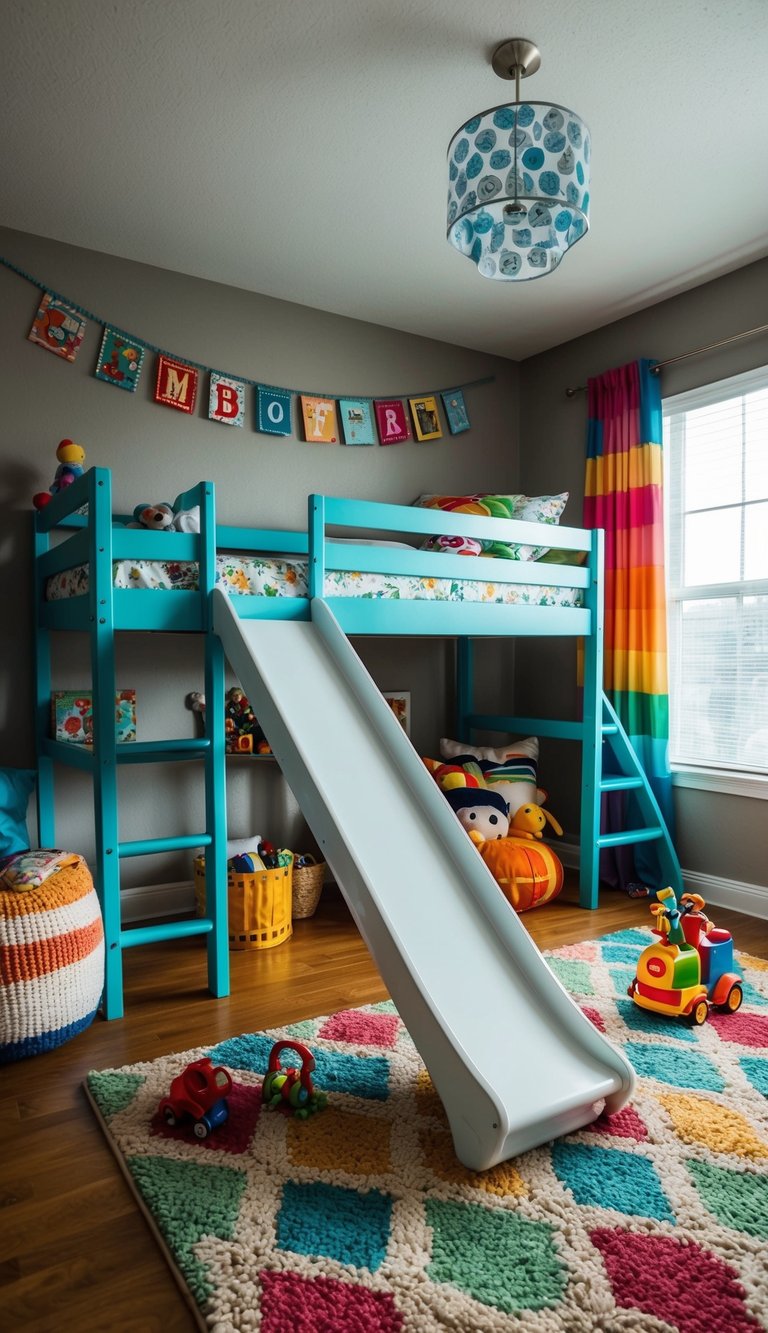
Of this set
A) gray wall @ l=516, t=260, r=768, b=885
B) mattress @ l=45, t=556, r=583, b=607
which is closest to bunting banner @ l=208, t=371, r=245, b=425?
mattress @ l=45, t=556, r=583, b=607

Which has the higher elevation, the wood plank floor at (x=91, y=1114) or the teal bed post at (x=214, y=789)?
the teal bed post at (x=214, y=789)

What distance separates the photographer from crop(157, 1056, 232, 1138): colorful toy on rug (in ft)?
5.59

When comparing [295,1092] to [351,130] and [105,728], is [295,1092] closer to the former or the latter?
[105,728]

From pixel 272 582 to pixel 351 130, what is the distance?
1309 millimetres

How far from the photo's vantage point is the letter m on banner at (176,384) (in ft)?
10.6

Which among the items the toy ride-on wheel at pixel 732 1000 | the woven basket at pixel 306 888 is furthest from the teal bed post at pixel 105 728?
the toy ride-on wheel at pixel 732 1000

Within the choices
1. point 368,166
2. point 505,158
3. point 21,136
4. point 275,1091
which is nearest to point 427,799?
point 275,1091

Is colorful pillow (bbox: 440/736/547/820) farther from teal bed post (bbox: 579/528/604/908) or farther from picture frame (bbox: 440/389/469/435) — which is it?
picture frame (bbox: 440/389/469/435)

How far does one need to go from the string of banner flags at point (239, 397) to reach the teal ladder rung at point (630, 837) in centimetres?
196

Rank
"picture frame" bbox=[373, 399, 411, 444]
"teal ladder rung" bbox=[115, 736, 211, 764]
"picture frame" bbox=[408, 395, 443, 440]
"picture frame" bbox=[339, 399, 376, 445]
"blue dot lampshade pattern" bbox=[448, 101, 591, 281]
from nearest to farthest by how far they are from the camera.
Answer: "blue dot lampshade pattern" bbox=[448, 101, 591, 281] → "teal ladder rung" bbox=[115, 736, 211, 764] → "picture frame" bbox=[339, 399, 376, 445] → "picture frame" bbox=[373, 399, 411, 444] → "picture frame" bbox=[408, 395, 443, 440]

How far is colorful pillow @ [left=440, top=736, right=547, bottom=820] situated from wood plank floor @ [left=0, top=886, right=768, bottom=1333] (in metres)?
0.48

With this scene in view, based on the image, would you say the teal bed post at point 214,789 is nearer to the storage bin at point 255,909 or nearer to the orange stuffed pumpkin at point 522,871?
the storage bin at point 255,909

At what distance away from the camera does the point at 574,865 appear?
395 cm

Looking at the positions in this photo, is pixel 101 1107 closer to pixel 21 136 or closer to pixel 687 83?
pixel 21 136
